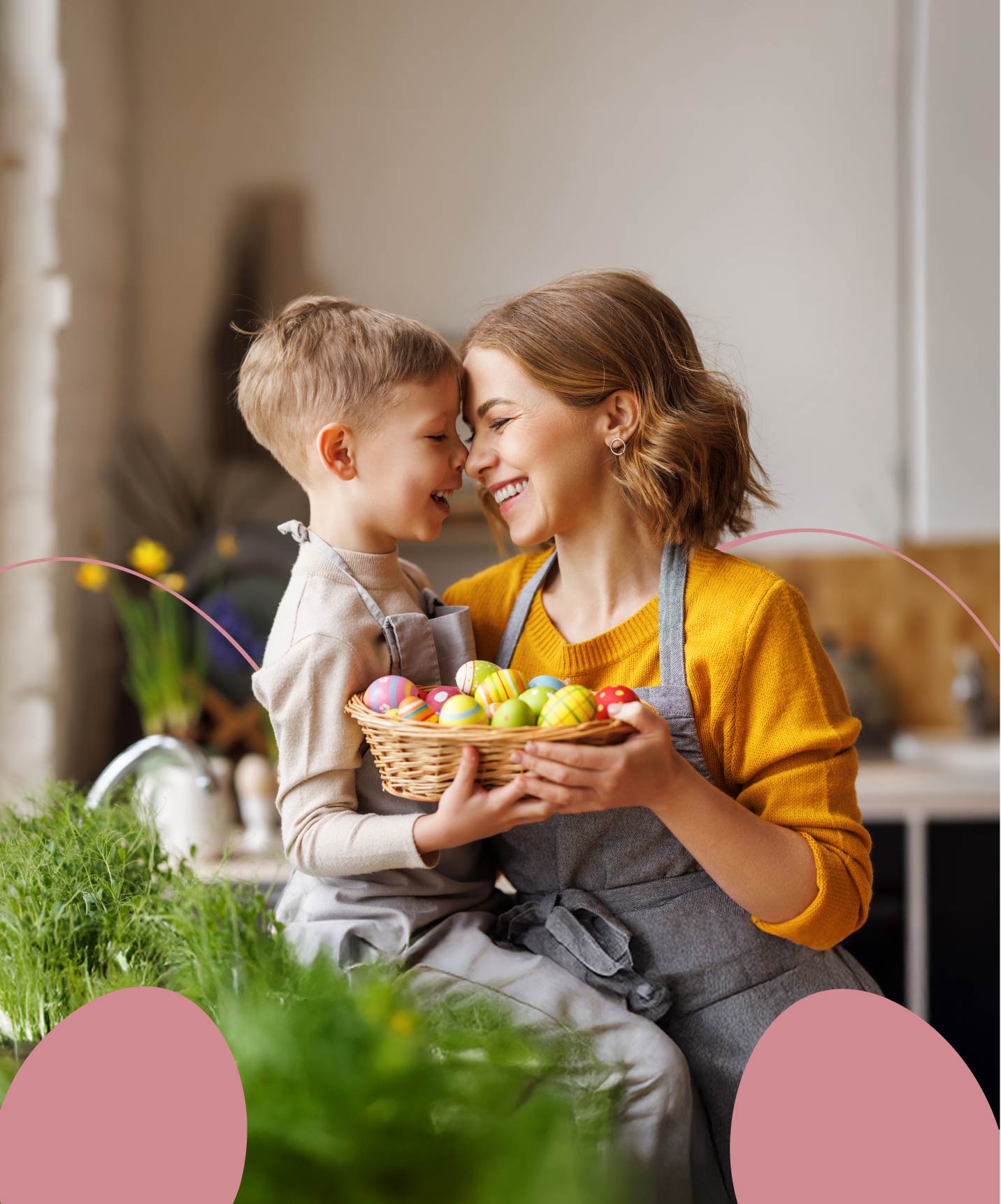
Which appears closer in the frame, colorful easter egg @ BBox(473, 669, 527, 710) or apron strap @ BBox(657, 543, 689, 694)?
colorful easter egg @ BBox(473, 669, 527, 710)

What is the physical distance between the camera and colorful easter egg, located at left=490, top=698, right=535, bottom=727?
2.81 ft

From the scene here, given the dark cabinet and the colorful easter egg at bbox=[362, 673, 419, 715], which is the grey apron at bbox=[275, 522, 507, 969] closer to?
the colorful easter egg at bbox=[362, 673, 419, 715]

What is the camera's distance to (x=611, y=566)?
111 cm

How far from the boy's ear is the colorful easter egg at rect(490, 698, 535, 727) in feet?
0.86

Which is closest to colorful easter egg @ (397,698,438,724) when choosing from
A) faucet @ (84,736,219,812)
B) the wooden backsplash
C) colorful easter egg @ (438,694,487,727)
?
colorful easter egg @ (438,694,487,727)

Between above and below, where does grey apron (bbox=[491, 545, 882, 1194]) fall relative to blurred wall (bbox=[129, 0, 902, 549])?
below

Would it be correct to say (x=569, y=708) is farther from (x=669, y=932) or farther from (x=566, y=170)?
(x=566, y=170)

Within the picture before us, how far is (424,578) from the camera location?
1180 mm

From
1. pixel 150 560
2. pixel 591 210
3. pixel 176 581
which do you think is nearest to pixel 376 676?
pixel 150 560

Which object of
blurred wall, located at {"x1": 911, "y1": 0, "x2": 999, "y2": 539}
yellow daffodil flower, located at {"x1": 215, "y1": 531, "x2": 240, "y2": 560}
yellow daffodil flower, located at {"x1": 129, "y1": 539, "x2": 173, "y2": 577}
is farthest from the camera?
blurred wall, located at {"x1": 911, "y1": 0, "x2": 999, "y2": 539}

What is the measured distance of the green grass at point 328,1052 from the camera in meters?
0.56

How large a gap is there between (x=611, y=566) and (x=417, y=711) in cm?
32

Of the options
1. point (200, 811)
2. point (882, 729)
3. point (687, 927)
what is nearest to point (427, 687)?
point (687, 927)

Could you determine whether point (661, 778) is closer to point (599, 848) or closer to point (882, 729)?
point (599, 848)
